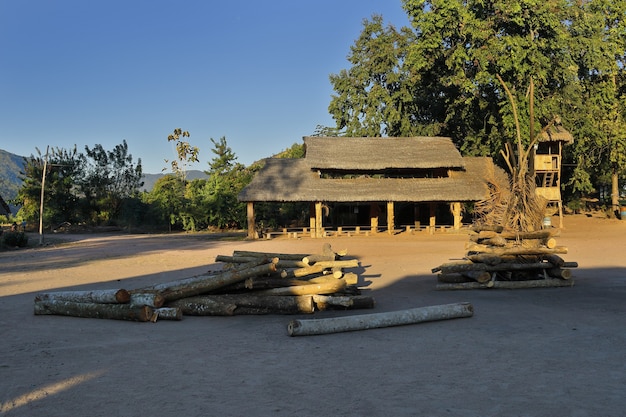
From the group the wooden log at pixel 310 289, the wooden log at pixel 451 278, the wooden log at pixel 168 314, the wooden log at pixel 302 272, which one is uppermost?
the wooden log at pixel 302 272

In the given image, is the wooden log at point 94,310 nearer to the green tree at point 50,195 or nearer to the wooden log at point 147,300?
the wooden log at point 147,300

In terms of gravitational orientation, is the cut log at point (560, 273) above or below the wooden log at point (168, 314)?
above

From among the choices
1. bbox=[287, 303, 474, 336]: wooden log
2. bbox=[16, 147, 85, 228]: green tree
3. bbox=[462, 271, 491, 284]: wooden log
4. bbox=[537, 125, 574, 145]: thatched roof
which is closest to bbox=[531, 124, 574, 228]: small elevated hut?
bbox=[537, 125, 574, 145]: thatched roof

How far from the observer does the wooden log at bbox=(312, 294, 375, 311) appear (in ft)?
27.8

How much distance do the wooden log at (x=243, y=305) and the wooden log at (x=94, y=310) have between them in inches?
25.4

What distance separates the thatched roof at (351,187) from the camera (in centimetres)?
2914

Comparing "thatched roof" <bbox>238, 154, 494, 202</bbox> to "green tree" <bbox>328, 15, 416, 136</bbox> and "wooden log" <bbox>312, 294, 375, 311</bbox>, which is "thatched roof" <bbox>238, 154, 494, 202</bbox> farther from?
"wooden log" <bbox>312, 294, 375, 311</bbox>

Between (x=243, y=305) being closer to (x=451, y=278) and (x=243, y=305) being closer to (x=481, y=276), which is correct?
(x=451, y=278)

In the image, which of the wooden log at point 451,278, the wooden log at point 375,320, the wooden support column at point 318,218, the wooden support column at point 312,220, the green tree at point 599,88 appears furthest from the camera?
the green tree at point 599,88

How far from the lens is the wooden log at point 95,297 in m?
8.07

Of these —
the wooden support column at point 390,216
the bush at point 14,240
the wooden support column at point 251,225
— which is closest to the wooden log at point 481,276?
the wooden support column at point 390,216

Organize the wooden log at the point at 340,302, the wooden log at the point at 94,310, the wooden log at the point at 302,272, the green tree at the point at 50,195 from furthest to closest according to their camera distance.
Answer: the green tree at the point at 50,195
the wooden log at the point at 302,272
the wooden log at the point at 340,302
the wooden log at the point at 94,310

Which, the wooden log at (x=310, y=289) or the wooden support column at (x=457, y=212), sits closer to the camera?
the wooden log at (x=310, y=289)

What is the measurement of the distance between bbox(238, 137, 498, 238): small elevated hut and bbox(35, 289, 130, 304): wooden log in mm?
20335
